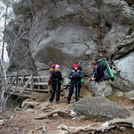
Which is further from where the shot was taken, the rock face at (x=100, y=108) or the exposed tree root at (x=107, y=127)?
the rock face at (x=100, y=108)

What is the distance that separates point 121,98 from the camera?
687 cm

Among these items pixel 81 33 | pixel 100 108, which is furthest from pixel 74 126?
pixel 81 33

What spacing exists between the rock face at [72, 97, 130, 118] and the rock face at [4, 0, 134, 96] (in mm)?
3215

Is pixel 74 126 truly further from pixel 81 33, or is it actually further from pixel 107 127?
pixel 81 33

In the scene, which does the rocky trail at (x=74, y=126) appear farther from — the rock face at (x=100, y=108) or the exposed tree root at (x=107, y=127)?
the rock face at (x=100, y=108)

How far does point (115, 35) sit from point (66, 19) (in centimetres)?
345

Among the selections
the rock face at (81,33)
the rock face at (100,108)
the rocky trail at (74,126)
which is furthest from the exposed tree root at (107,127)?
the rock face at (81,33)

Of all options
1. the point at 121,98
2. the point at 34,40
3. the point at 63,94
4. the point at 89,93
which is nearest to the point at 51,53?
the point at 34,40

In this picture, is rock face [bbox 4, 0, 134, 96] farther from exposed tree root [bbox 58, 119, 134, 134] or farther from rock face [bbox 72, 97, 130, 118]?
exposed tree root [bbox 58, 119, 134, 134]

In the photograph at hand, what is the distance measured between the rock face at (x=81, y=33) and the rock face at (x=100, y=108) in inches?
127

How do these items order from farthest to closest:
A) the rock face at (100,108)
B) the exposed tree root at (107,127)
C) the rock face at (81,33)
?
the rock face at (81,33), the rock face at (100,108), the exposed tree root at (107,127)

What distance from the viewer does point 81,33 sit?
948 centimetres

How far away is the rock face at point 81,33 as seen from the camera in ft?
25.9

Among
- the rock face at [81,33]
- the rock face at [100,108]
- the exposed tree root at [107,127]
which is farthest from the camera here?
the rock face at [81,33]
